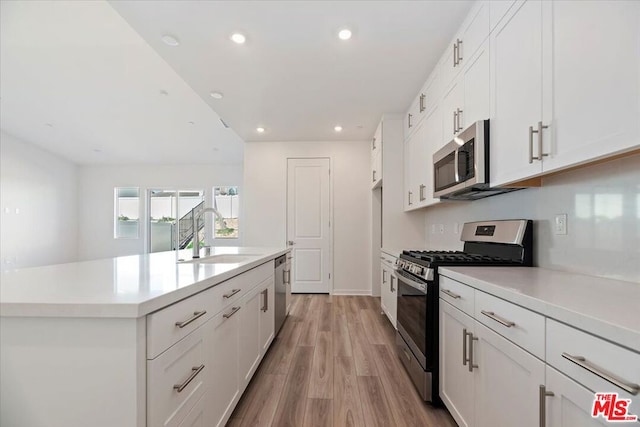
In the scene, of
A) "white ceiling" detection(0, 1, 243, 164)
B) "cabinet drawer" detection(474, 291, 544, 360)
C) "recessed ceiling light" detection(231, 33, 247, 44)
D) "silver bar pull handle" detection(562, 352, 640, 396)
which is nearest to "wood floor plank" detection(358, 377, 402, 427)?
"cabinet drawer" detection(474, 291, 544, 360)

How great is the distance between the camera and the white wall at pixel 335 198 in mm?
5043

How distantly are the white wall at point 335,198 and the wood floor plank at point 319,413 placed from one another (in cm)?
317

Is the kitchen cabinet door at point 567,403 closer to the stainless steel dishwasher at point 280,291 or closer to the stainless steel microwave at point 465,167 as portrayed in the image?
the stainless steel microwave at point 465,167

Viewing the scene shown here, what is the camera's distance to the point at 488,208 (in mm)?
2250

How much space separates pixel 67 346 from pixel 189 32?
7.67 feet

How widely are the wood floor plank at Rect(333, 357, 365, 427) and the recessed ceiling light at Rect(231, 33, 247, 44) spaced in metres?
2.75

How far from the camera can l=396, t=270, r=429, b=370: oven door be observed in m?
1.84

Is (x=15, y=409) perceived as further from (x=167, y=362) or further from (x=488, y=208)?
(x=488, y=208)

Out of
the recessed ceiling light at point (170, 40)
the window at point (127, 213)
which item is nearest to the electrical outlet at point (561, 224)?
the recessed ceiling light at point (170, 40)

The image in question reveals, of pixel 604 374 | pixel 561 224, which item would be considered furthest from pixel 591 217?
pixel 604 374

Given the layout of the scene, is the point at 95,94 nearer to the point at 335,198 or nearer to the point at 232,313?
the point at 335,198

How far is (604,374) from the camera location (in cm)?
69

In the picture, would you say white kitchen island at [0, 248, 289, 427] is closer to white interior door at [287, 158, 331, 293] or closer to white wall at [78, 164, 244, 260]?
white interior door at [287, 158, 331, 293]

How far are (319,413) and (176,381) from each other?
42.1 inches
